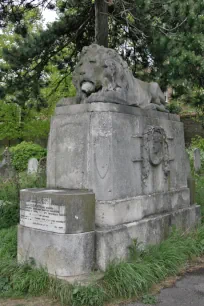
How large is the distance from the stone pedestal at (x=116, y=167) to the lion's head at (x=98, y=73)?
0.35m

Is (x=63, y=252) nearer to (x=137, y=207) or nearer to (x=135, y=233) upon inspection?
(x=135, y=233)

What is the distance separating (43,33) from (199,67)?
4553mm

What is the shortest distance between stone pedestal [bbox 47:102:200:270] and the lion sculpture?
0.18m

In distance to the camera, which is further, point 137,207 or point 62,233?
point 137,207

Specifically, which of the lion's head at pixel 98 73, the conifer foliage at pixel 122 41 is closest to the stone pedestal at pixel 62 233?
the lion's head at pixel 98 73

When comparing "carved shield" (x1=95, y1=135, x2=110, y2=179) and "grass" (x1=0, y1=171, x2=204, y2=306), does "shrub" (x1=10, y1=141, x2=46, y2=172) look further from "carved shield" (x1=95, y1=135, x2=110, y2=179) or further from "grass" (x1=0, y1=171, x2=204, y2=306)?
"carved shield" (x1=95, y1=135, x2=110, y2=179)

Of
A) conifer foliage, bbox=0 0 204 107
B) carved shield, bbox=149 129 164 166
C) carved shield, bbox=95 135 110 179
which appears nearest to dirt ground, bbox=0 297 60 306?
carved shield, bbox=95 135 110 179

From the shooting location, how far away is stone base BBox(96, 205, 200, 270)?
180 inches

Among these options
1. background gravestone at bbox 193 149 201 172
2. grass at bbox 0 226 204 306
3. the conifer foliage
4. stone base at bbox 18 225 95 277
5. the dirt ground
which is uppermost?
the conifer foliage

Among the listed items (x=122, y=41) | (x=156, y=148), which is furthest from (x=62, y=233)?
(x=122, y=41)

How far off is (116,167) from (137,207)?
31.5 inches

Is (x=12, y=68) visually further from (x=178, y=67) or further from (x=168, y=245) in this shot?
(x=168, y=245)

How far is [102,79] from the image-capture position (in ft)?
17.4

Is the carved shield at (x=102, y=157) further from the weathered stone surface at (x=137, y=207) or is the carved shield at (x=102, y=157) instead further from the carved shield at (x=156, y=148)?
the carved shield at (x=156, y=148)
